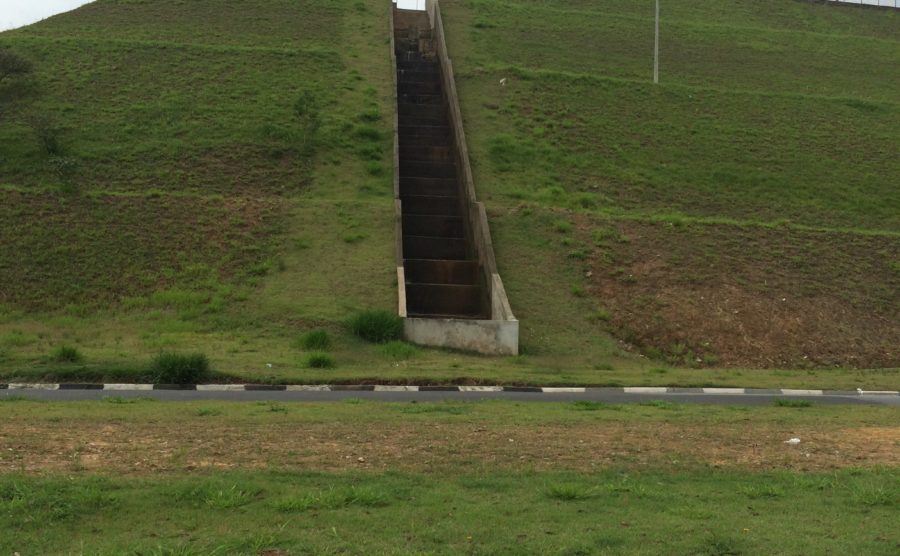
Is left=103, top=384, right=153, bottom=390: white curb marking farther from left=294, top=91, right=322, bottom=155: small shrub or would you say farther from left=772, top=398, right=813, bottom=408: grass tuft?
left=294, top=91, right=322, bottom=155: small shrub

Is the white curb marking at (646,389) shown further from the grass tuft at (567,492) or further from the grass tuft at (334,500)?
the grass tuft at (334,500)

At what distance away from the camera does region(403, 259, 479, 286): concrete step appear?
21.7m

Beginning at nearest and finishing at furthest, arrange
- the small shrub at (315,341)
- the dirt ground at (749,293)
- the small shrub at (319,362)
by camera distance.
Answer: the small shrub at (319,362)
the small shrub at (315,341)
the dirt ground at (749,293)

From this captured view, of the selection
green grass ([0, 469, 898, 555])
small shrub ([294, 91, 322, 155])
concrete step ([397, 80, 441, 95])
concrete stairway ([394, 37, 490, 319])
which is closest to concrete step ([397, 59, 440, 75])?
concrete stairway ([394, 37, 490, 319])

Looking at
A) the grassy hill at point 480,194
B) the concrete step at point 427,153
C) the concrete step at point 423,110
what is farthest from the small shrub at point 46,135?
the concrete step at point 423,110

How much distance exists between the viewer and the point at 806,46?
43406 millimetres

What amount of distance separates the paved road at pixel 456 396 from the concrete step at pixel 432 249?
8868 mm

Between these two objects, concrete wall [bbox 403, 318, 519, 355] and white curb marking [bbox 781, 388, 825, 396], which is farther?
concrete wall [bbox 403, 318, 519, 355]

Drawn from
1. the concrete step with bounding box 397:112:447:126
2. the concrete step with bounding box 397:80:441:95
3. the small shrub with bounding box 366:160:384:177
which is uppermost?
the concrete step with bounding box 397:80:441:95

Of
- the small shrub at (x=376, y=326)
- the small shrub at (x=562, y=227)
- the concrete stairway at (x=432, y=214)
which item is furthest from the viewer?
the small shrub at (x=562, y=227)

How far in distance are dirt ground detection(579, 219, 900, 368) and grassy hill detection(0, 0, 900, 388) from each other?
0.23ft

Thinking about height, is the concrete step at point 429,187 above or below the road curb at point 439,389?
above

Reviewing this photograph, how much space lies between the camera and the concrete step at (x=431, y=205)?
2484 cm

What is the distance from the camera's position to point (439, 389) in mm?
14141
